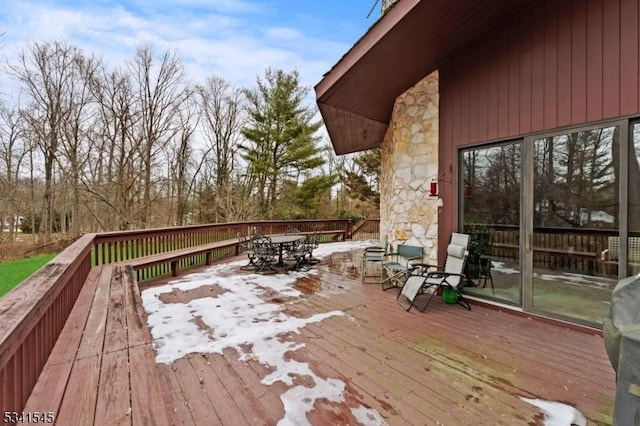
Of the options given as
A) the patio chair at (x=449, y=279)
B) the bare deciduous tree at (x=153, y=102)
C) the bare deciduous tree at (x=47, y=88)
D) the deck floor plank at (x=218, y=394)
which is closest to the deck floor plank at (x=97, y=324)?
the deck floor plank at (x=218, y=394)

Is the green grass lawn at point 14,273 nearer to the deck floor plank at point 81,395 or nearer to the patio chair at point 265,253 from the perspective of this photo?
the patio chair at point 265,253

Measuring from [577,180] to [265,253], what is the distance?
5.06 meters

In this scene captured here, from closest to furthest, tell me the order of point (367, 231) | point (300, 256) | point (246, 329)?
1. point (246, 329)
2. point (300, 256)
3. point (367, 231)

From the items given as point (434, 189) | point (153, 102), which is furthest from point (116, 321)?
point (153, 102)

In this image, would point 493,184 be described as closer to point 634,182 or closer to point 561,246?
point 561,246


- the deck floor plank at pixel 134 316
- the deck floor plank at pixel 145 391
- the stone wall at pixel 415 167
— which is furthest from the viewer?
the stone wall at pixel 415 167

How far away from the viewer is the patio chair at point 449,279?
3777mm

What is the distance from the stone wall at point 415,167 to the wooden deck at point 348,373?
1.54 m

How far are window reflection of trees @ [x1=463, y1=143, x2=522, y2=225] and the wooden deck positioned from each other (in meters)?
1.33

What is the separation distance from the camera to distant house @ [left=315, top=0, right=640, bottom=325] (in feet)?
9.80

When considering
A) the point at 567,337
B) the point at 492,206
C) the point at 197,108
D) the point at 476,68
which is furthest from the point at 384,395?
the point at 197,108

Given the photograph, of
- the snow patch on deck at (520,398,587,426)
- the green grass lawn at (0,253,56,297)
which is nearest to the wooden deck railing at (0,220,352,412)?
the snow patch on deck at (520,398,587,426)

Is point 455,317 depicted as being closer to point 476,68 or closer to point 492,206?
point 492,206

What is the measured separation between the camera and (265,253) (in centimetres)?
610
